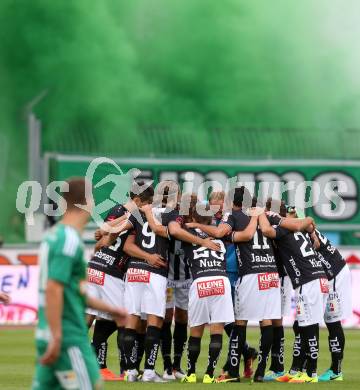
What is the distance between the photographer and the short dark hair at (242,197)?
1359 cm

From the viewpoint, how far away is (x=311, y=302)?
1363 centimetres

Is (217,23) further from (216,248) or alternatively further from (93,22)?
(216,248)

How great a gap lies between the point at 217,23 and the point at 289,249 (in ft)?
166

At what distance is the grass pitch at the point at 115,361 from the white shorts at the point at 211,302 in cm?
72

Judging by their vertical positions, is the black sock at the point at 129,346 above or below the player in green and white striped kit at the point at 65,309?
above

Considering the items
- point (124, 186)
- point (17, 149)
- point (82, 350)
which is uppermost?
point (17, 149)

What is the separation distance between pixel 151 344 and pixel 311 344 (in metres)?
1.79

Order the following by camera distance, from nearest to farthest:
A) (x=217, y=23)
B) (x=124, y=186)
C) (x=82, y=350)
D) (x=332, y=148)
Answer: (x=82, y=350) → (x=124, y=186) → (x=332, y=148) → (x=217, y=23)

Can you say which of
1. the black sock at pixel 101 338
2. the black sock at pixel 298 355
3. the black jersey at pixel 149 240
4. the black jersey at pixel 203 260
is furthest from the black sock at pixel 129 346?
the black sock at pixel 298 355

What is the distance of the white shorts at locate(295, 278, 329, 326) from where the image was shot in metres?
13.6

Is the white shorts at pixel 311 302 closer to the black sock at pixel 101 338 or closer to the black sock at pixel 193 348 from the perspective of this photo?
the black sock at pixel 193 348

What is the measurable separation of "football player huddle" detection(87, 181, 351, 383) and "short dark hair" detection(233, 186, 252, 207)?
11 millimetres

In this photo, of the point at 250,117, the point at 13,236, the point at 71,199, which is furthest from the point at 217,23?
the point at 71,199

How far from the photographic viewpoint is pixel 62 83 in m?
58.5
